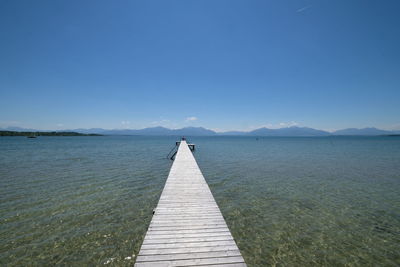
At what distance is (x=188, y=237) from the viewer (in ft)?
15.5

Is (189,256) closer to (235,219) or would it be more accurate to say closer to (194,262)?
(194,262)

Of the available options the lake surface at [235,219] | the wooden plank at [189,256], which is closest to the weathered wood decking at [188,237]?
the wooden plank at [189,256]

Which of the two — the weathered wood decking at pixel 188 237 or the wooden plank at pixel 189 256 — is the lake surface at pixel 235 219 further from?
the wooden plank at pixel 189 256

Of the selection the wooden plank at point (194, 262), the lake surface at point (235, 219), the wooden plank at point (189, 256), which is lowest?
the lake surface at point (235, 219)

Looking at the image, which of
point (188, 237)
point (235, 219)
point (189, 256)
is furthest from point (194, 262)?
point (235, 219)

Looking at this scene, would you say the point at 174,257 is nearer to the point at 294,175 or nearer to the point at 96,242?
the point at 96,242

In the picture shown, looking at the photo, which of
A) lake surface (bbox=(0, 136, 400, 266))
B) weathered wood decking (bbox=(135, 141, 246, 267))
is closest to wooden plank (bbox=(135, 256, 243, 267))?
weathered wood decking (bbox=(135, 141, 246, 267))

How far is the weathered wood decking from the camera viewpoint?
3916 mm

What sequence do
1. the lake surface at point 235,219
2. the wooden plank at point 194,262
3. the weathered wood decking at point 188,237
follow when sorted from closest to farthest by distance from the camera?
the wooden plank at point 194,262
the weathered wood decking at point 188,237
the lake surface at point 235,219

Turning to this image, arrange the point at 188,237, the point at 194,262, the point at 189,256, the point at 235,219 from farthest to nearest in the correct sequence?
the point at 235,219
the point at 188,237
the point at 189,256
the point at 194,262

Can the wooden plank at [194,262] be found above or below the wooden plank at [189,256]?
below

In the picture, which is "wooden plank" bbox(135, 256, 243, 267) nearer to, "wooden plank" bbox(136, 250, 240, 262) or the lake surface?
"wooden plank" bbox(136, 250, 240, 262)

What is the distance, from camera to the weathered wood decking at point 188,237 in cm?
392

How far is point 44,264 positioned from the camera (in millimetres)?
4703
